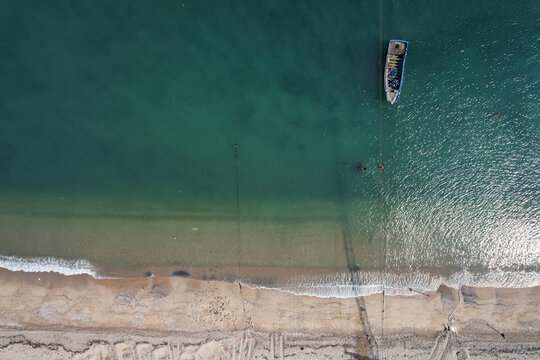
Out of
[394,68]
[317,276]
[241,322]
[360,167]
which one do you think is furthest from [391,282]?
[394,68]

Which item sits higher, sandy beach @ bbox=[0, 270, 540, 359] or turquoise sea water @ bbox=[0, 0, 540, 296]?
turquoise sea water @ bbox=[0, 0, 540, 296]

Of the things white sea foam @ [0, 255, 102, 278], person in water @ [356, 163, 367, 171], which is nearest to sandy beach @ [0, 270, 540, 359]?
white sea foam @ [0, 255, 102, 278]

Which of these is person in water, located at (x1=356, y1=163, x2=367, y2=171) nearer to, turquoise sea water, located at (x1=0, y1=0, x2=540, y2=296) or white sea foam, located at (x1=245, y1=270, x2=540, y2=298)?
turquoise sea water, located at (x1=0, y1=0, x2=540, y2=296)

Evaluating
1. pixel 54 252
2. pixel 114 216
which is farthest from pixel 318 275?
pixel 54 252

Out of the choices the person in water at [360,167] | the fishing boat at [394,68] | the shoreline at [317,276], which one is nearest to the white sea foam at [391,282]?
the shoreline at [317,276]

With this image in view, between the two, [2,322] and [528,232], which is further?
[528,232]

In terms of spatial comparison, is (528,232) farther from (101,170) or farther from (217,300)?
(101,170)
